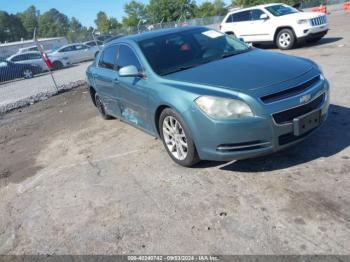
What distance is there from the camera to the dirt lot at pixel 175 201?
3.19 metres

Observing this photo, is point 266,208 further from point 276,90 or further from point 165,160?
point 165,160

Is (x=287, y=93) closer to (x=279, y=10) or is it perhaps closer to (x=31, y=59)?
(x=279, y=10)

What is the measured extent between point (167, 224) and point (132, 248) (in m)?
0.43

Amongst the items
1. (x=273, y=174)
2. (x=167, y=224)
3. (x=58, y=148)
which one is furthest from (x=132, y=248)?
(x=58, y=148)

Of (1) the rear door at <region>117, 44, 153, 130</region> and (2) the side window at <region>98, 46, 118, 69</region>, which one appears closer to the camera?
(1) the rear door at <region>117, 44, 153, 130</region>

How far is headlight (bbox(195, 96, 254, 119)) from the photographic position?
12.5 ft

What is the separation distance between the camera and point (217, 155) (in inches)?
159

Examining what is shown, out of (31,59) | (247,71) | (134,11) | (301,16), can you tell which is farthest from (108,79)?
(134,11)

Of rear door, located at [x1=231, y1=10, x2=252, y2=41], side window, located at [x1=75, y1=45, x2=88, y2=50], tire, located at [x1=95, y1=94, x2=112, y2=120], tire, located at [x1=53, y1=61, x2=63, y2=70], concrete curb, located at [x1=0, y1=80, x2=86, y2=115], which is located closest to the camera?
tire, located at [x1=95, y1=94, x2=112, y2=120]

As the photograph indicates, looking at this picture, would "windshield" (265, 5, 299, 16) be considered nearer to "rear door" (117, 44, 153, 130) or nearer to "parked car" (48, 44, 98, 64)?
"rear door" (117, 44, 153, 130)

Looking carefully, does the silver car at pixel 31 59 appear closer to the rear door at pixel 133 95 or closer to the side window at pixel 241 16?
the side window at pixel 241 16

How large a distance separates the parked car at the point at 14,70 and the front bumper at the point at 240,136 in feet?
69.5

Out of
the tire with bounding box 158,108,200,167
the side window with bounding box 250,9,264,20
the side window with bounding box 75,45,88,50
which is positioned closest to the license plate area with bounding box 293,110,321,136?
the tire with bounding box 158,108,200,167

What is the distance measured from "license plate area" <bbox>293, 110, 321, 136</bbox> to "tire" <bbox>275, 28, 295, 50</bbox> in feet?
31.0
